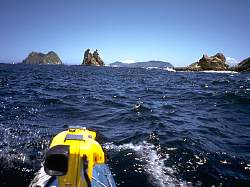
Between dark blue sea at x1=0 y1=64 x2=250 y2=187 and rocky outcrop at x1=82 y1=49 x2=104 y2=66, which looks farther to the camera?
rocky outcrop at x1=82 y1=49 x2=104 y2=66

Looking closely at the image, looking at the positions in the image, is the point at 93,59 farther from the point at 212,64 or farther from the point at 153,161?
the point at 153,161

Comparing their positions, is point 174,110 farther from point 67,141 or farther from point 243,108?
point 67,141

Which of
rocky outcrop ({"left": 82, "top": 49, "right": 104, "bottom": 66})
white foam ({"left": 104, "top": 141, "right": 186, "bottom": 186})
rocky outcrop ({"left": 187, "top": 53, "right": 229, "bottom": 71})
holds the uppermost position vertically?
rocky outcrop ({"left": 82, "top": 49, "right": 104, "bottom": 66})

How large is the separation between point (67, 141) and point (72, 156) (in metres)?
0.34

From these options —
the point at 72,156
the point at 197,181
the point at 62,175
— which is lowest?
the point at 197,181

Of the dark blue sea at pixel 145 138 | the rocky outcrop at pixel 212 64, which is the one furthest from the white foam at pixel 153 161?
the rocky outcrop at pixel 212 64

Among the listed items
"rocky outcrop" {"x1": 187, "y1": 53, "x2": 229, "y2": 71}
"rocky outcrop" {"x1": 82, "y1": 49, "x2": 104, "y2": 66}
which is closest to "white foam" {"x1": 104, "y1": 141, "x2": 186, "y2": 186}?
"rocky outcrop" {"x1": 187, "y1": 53, "x2": 229, "y2": 71}

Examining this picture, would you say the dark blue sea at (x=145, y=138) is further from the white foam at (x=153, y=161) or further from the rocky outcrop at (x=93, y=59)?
the rocky outcrop at (x=93, y=59)

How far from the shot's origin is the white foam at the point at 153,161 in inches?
263

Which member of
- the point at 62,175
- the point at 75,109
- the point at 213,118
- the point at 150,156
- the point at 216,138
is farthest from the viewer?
the point at 75,109

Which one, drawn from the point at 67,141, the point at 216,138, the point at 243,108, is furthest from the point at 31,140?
the point at 243,108

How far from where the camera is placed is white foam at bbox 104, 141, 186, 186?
6684 mm

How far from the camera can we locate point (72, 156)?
4055mm

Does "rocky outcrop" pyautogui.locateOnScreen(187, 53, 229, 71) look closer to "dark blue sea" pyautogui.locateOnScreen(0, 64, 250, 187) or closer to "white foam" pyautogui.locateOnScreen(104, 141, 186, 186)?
"dark blue sea" pyautogui.locateOnScreen(0, 64, 250, 187)
